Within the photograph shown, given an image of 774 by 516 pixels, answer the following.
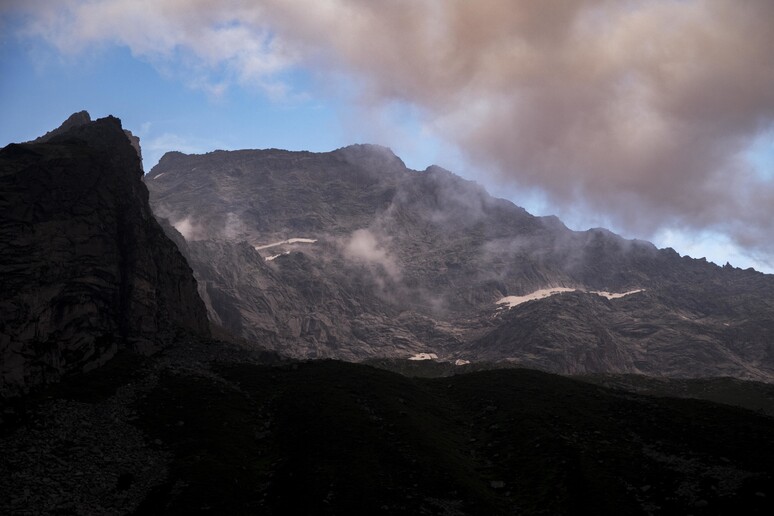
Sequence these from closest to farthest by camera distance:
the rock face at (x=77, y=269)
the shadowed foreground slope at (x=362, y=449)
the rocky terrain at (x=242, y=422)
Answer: the shadowed foreground slope at (x=362, y=449) → the rocky terrain at (x=242, y=422) → the rock face at (x=77, y=269)

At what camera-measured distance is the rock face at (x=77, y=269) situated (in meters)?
90.3

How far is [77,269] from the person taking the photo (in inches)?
4235

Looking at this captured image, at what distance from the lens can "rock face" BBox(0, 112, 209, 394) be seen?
90312mm

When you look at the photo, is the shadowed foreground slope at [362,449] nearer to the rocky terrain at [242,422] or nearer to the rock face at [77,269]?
the rocky terrain at [242,422]

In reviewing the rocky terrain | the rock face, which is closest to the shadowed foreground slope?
the rocky terrain

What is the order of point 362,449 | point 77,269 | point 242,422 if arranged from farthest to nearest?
point 77,269, point 242,422, point 362,449

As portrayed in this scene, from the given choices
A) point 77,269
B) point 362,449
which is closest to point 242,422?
point 362,449

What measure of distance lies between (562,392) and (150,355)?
223 ft

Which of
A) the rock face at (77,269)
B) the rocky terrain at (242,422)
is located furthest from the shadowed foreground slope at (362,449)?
the rock face at (77,269)

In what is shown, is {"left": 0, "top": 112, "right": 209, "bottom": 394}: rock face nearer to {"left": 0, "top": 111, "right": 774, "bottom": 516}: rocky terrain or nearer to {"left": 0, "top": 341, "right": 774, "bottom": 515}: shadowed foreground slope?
{"left": 0, "top": 111, "right": 774, "bottom": 516}: rocky terrain

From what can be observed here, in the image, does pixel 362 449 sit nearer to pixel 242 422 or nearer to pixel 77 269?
pixel 242 422

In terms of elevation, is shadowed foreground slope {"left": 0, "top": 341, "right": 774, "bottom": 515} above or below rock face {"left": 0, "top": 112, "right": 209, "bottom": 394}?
below

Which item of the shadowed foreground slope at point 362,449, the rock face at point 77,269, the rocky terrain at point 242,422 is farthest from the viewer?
the rock face at point 77,269

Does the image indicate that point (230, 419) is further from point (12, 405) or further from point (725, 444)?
point (725, 444)
